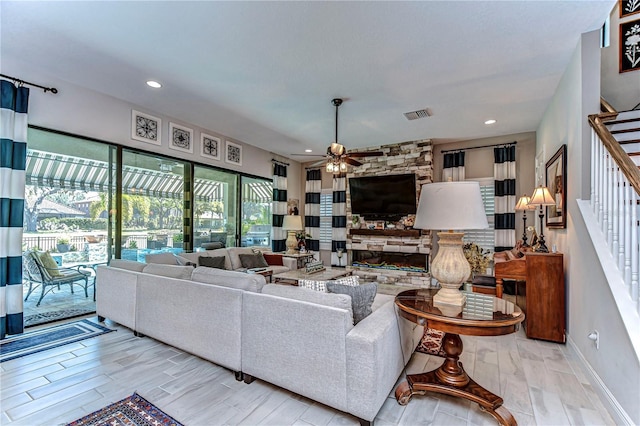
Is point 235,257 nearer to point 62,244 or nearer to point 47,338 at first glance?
point 62,244

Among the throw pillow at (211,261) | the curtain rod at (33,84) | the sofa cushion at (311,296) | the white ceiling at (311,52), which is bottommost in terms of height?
the throw pillow at (211,261)

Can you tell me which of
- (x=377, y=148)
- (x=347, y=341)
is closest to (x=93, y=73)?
(x=347, y=341)

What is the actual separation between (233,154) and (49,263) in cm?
334

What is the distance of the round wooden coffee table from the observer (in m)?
1.77

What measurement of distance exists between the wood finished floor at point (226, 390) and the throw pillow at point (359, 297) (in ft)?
1.99

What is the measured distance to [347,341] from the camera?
1834 millimetres

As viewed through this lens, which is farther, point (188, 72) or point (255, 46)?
point (188, 72)

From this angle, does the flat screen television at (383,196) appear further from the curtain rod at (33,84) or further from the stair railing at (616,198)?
the curtain rod at (33,84)

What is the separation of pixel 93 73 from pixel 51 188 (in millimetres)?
1514

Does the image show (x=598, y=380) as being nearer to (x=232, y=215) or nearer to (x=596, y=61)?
(x=596, y=61)

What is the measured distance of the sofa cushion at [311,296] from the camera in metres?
2.00

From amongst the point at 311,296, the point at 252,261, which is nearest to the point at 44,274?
the point at 252,261

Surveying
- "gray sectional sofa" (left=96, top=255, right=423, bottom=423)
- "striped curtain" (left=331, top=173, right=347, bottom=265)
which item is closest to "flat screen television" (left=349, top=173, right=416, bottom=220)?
"striped curtain" (left=331, top=173, right=347, bottom=265)

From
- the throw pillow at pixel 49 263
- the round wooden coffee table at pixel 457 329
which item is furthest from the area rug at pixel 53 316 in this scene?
the round wooden coffee table at pixel 457 329
